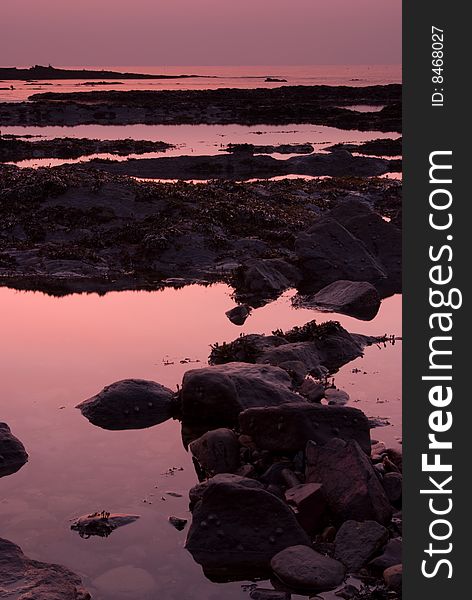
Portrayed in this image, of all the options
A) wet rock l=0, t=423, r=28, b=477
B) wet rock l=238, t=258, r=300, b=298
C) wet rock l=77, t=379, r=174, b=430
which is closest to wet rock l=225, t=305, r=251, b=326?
wet rock l=238, t=258, r=300, b=298

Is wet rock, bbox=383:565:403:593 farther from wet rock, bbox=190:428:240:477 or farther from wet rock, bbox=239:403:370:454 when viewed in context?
wet rock, bbox=190:428:240:477

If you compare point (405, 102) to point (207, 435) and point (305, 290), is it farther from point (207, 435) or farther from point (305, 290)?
point (305, 290)

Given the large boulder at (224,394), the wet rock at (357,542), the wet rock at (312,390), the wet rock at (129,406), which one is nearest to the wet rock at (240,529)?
the wet rock at (357,542)

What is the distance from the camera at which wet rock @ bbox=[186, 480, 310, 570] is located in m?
10.8

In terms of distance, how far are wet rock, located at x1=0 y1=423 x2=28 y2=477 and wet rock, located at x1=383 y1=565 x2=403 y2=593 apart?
20.0 feet

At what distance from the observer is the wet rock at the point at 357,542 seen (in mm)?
10539

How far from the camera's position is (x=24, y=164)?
5769 centimetres

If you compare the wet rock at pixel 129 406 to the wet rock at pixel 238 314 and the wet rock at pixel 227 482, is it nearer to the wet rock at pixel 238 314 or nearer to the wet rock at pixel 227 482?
the wet rock at pixel 227 482

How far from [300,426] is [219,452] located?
1306 mm

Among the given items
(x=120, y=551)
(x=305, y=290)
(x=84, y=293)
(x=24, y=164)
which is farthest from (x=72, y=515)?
(x=24, y=164)

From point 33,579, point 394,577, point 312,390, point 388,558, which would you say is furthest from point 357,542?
point 312,390

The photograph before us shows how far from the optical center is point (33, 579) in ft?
Answer: 33.0

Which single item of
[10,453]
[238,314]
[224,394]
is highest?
[238,314]

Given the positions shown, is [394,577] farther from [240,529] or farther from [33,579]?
[33,579]
